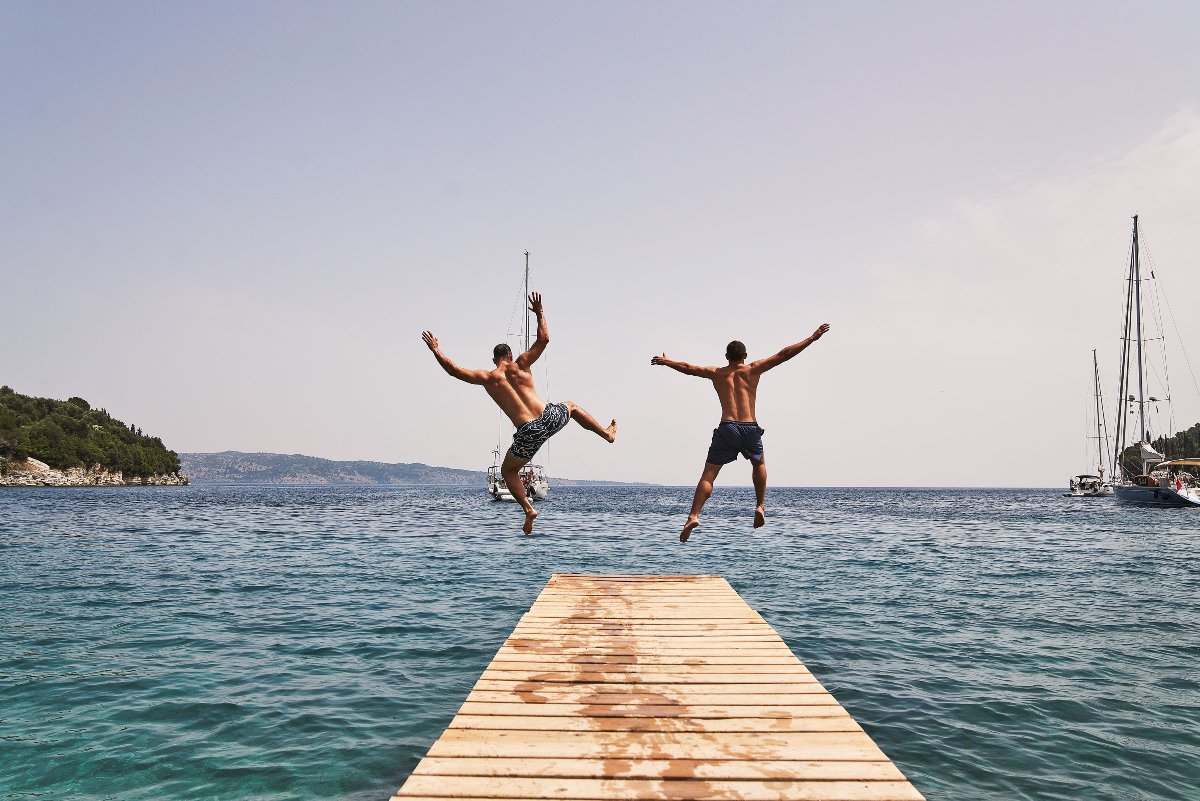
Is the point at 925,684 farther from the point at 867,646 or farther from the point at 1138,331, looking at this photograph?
the point at 1138,331

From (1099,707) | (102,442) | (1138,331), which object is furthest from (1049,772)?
(102,442)

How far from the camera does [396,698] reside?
40.3 ft

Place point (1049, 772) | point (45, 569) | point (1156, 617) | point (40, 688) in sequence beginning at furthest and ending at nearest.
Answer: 1. point (45, 569)
2. point (1156, 617)
3. point (40, 688)
4. point (1049, 772)

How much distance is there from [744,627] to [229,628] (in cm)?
1314

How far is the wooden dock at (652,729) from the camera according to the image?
559cm

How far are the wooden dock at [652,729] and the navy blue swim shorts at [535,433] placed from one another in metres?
2.87

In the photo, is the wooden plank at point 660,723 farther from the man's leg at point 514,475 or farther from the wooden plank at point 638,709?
the man's leg at point 514,475

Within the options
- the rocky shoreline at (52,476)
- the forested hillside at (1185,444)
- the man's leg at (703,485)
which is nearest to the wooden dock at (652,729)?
the man's leg at (703,485)

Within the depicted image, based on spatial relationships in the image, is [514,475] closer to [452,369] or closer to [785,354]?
[452,369]

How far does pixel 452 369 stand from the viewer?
393 inches

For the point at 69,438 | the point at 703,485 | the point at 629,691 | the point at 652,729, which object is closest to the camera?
the point at 652,729

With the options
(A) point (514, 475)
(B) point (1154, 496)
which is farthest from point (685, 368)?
(B) point (1154, 496)

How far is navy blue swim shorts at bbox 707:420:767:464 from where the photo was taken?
423 inches

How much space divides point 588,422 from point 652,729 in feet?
16.7
